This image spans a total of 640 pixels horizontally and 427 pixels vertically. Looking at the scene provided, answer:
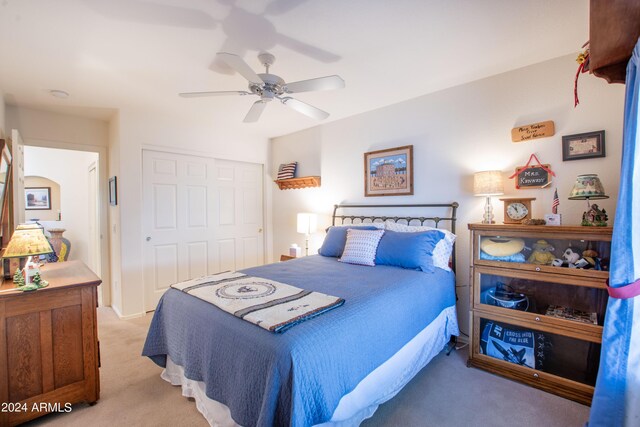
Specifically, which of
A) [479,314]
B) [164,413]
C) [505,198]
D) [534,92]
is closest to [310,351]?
[164,413]

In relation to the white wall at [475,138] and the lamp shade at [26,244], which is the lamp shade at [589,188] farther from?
the lamp shade at [26,244]

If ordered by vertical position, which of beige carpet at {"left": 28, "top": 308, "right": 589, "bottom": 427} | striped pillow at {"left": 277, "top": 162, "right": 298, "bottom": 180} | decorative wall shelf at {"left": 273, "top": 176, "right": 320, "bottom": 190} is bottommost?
beige carpet at {"left": 28, "top": 308, "right": 589, "bottom": 427}

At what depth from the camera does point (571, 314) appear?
2014 mm

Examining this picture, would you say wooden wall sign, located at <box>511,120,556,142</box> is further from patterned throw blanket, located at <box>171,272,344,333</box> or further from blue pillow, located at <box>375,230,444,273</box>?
patterned throw blanket, located at <box>171,272,344,333</box>

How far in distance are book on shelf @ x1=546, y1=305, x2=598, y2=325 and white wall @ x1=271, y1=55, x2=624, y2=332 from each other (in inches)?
26.7

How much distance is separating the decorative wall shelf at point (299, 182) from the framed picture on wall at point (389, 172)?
0.81 m

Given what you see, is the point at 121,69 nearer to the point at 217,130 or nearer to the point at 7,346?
the point at 217,130

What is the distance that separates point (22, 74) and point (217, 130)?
6.61 ft

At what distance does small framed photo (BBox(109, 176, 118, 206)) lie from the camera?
11.0 ft

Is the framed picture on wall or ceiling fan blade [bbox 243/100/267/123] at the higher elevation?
ceiling fan blade [bbox 243/100/267/123]

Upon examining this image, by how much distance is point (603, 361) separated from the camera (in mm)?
1363

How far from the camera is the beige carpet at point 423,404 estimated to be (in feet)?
5.65

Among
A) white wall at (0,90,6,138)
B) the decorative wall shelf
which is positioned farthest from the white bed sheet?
white wall at (0,90,6,138)

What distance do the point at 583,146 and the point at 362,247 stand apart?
1880 mm
